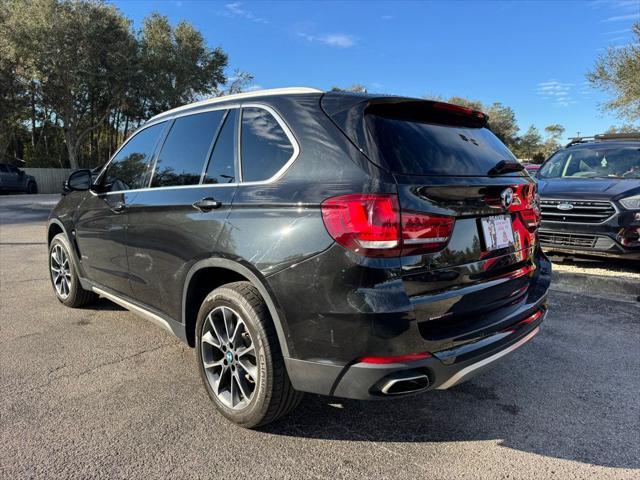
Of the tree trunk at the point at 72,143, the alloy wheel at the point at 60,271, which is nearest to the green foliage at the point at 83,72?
the tree trunk at the point at 72,143

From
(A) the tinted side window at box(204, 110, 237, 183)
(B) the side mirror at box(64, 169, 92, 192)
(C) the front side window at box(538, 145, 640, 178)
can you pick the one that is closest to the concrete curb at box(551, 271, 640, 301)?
(C) the front side window at box(538, 145, 640, 178)

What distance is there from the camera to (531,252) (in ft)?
9.53

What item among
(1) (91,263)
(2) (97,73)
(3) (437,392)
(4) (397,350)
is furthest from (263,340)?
(2) (97,73)

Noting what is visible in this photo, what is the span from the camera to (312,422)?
2727 millimetres

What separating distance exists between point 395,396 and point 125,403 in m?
1.76

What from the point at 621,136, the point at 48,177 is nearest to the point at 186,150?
the point at 621,136

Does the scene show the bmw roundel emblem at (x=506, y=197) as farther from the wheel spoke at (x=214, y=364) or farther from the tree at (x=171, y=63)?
the tree at (x=171, y=63)

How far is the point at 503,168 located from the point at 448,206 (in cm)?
73

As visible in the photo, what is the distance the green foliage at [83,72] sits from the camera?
895 inches

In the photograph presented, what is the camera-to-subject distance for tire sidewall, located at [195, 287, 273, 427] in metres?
2.40

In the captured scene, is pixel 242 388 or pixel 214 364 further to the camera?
pixel 214 364

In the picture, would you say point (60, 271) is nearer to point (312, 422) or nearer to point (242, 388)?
point (242, 388)

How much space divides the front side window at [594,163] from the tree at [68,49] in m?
23.7

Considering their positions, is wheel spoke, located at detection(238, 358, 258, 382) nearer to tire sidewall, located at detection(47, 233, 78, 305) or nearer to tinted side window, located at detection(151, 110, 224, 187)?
tinted side window, located at detection(151, 110, 224, 187)
